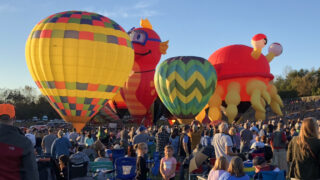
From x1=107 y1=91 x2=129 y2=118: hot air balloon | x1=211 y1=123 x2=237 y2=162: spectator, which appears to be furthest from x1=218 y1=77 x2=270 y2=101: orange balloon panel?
x1=211 y1=123 x2=237 y2=162: spectator

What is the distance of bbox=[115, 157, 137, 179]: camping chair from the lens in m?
6.16

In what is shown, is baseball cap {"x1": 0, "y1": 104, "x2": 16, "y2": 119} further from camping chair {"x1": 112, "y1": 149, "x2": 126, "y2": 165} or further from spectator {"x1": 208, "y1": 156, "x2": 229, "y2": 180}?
camping chair {"x1": 112, "y1": 149, "x2": 126, "y2": 165}

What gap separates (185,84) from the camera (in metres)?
19.9

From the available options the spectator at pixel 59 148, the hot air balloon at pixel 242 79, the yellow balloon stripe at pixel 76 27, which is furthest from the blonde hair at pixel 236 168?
the hot air balloon at pixel 242 79

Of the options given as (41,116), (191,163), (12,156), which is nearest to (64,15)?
(191,163)

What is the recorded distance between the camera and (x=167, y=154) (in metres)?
6.18

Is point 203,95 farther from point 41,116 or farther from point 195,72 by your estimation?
point 41,116

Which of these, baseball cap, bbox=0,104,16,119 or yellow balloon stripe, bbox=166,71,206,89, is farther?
yellow balloon stripe, bbox=166,71,206,89

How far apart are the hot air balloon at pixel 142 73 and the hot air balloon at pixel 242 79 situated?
4207mm

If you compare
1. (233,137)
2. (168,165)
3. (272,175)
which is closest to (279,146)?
(233,137)

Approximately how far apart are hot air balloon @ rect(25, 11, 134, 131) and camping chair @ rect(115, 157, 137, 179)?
11.0m

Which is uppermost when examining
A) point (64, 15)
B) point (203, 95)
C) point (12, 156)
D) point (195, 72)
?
point (64, 15)

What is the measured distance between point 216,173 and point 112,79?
520 inches

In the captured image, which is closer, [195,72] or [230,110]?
[195,72]
